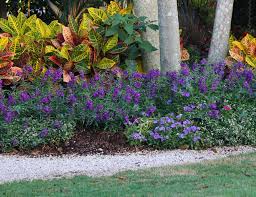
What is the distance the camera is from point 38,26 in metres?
11.3

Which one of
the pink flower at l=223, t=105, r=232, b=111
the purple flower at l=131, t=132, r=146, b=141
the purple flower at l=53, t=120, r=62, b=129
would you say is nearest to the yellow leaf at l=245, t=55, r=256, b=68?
the pink flower at l=223, t=105, r=232, b=111

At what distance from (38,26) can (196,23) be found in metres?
3.65

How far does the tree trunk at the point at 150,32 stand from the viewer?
11.0m

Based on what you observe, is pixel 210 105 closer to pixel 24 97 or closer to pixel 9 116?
pixel 24 97

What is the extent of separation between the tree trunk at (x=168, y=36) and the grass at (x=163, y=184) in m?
2.77

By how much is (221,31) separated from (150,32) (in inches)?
A: 45.2

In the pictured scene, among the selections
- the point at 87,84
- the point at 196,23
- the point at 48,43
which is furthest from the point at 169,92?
the point at 196,23

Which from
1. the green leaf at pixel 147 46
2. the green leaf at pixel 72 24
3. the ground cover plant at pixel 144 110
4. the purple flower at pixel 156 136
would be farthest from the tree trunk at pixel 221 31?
the purple flower at pixel 156 136

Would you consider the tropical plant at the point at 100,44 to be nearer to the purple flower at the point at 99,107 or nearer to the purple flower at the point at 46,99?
the purple flower at the point at 46,99

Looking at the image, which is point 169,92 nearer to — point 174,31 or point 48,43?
point 174,31

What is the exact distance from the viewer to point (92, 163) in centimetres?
799

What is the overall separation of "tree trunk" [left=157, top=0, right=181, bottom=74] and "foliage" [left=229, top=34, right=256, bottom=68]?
1.15 m

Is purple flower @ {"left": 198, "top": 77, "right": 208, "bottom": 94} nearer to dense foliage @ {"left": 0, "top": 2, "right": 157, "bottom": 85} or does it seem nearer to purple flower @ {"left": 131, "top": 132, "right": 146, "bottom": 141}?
purple flower @ {"left": 131, "top": 132, "right": 146, "bottom": 141}

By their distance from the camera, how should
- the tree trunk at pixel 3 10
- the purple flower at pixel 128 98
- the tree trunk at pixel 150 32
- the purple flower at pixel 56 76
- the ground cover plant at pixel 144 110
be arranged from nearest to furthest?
the ground cover plant at pixel 144 110
the purple flower at pixel 128 98
the purple flower at pixel 56 76
the tree trunk at pixel 150 32
the tree trunk at pixel 3 10
